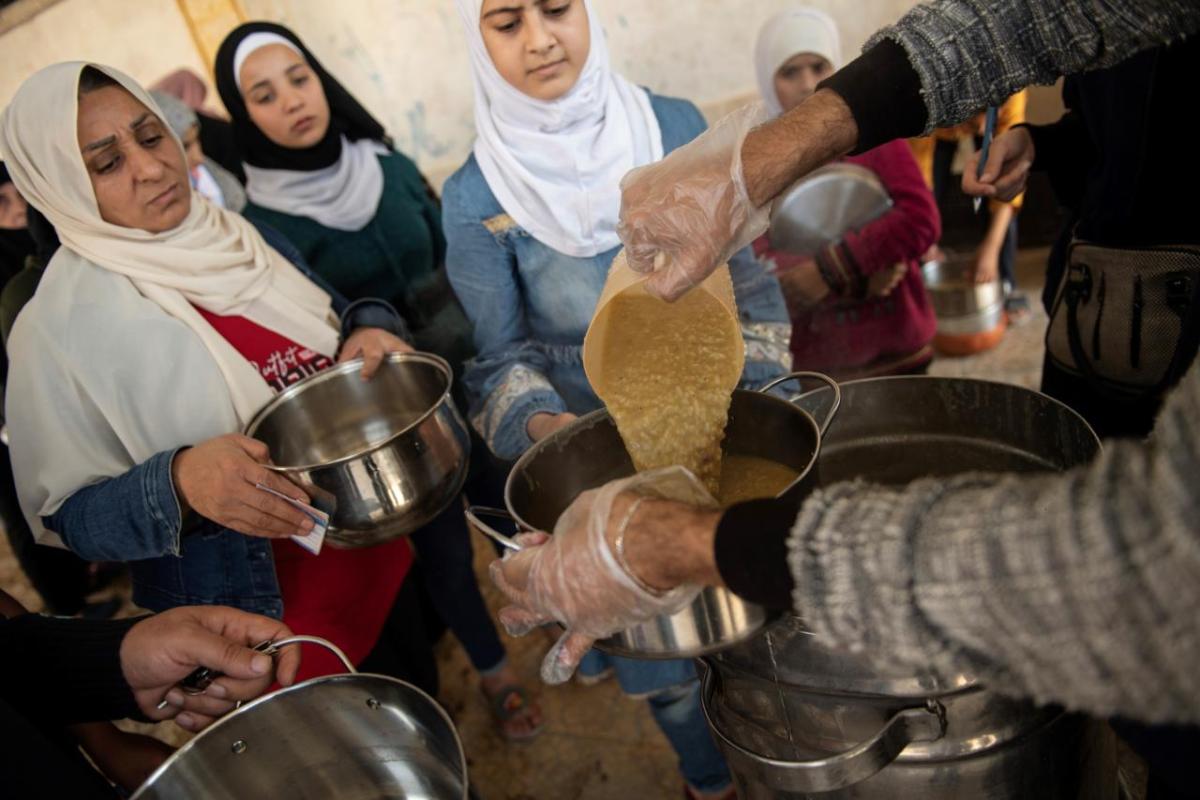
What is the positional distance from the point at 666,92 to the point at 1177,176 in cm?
274

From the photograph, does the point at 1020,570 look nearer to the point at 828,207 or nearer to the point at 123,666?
the point at 123,666

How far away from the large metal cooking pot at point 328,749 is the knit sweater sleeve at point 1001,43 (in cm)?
100

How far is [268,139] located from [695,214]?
1.82 metres

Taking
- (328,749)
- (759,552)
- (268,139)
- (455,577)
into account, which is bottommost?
(455,577)

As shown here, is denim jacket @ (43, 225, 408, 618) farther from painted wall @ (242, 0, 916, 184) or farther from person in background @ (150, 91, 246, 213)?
painted wall @ (242, 0, 916, 184)

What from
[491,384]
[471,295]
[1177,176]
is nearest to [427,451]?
[491,384]

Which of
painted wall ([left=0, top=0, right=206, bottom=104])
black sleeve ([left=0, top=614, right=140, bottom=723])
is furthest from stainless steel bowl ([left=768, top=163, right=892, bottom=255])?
painted wall ([left=0, top=0, right=206, bottom=104])

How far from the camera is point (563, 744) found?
215cm

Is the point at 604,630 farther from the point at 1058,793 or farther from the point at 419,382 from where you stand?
the point at 419,382

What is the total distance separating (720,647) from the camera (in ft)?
2.72

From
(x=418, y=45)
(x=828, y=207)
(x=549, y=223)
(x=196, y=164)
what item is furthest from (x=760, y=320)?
(x=418, y=45)

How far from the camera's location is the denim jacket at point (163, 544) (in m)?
1.32

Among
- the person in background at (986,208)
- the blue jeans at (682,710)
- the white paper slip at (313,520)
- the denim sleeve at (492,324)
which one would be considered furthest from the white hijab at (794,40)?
the white paper slip at (313,520)

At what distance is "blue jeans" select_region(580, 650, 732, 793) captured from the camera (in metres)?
1.57
